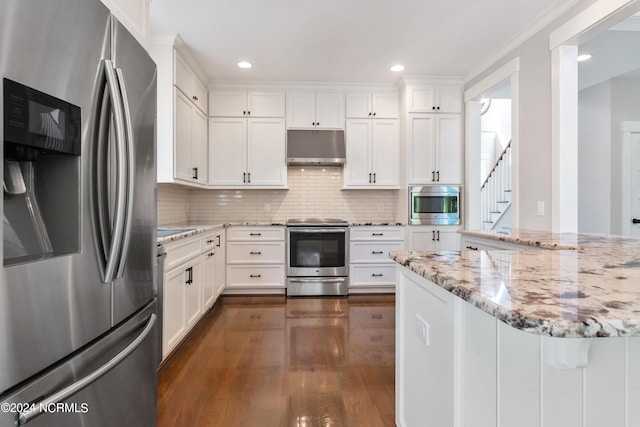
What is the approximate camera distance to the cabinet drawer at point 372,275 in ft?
12.7

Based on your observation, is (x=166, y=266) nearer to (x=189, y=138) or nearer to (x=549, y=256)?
(x=189, y=138)

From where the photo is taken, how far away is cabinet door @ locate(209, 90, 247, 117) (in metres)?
3.91

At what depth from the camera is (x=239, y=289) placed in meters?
3.85

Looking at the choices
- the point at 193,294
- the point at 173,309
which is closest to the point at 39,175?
the point at 173,309

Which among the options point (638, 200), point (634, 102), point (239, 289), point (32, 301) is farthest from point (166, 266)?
point (634, 102)

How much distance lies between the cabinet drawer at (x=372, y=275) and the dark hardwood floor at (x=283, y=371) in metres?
0.60

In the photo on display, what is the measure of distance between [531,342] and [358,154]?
3.43 meters

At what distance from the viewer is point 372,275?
3.88m

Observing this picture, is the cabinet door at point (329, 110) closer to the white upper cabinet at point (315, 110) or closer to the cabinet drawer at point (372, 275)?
the white upper cabinet at point (315, 110)

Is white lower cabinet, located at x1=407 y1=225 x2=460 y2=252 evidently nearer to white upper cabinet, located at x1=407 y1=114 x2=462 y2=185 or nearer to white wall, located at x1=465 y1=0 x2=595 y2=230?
white upper cabinet, located at x1=407 y1=114 x2=462 y2=185

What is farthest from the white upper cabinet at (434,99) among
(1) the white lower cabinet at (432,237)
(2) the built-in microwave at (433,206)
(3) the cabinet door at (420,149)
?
(1) the white lower cabinet at (432,237)

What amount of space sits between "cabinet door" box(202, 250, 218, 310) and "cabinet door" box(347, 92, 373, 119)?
2440 mm

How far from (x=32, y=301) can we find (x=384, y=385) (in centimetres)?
183

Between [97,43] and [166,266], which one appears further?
[166,266]
